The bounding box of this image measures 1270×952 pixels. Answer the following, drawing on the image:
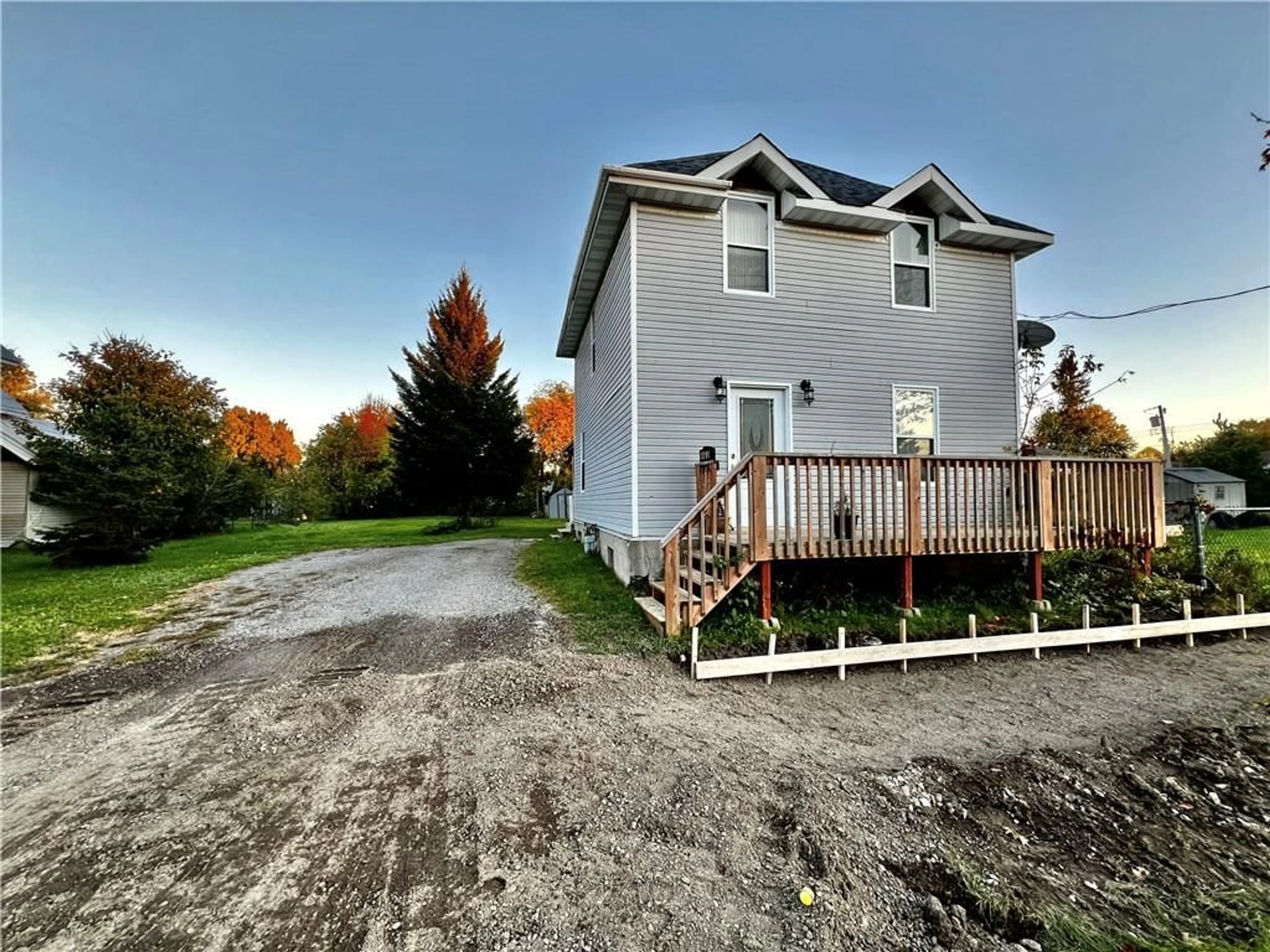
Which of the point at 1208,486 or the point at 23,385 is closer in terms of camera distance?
the point at 1208,486

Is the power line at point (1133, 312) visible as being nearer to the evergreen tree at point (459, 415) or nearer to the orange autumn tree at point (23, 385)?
the evergreen tree at point (459, 415)

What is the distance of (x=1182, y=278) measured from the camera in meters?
12.5

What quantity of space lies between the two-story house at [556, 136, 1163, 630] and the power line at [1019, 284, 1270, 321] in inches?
139

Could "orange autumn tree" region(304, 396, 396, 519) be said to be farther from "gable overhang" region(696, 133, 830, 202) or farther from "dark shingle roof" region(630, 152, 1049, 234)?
"gable overhang" region(696, 133, 830, 202)

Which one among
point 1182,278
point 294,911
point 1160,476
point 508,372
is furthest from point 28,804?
point 1182,278

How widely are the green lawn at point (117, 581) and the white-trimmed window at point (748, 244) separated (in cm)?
922

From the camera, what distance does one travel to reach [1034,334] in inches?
395

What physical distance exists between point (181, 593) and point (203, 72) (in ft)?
33.0

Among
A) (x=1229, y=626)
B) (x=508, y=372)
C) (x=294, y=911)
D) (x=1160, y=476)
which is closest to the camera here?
(x=294, y=911)

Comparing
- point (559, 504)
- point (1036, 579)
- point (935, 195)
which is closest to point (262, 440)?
point (559, 504)

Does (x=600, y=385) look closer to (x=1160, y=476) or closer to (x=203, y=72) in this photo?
(x=1160, y=476)

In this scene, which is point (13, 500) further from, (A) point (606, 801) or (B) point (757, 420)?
(A) point (606, 801)

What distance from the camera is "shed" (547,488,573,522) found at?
25516 millimetres

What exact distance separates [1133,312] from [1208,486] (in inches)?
886
